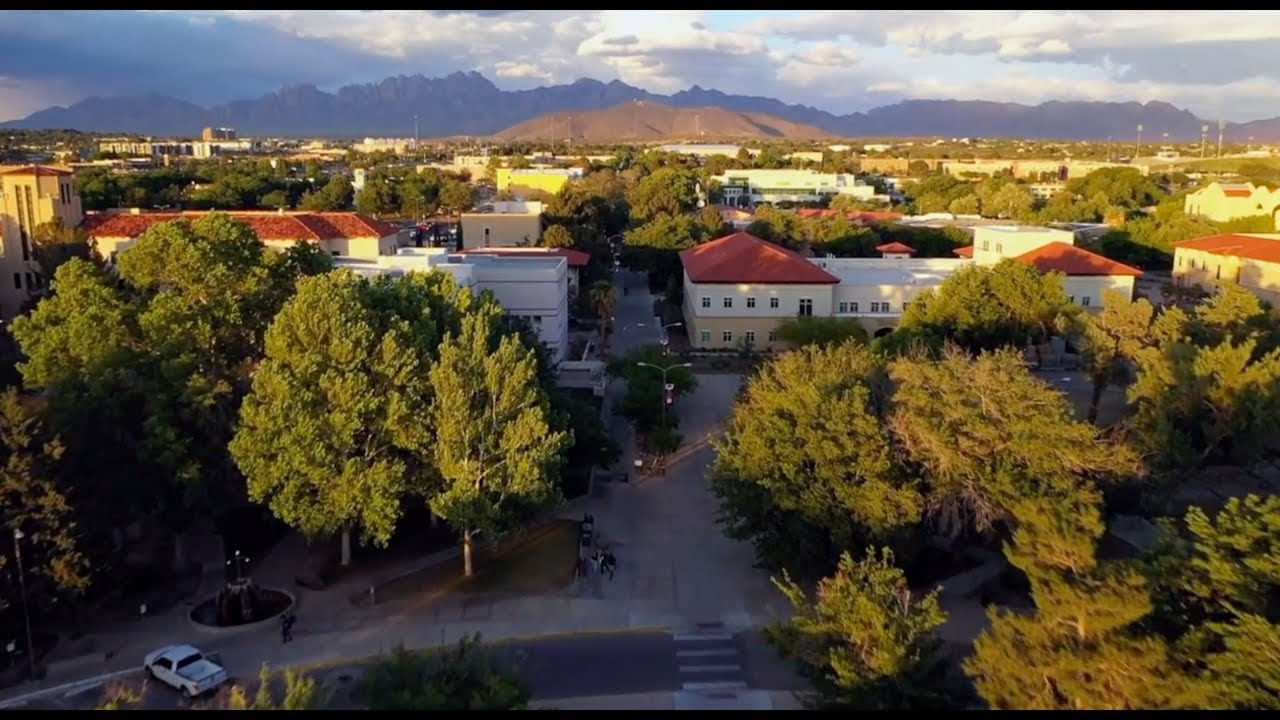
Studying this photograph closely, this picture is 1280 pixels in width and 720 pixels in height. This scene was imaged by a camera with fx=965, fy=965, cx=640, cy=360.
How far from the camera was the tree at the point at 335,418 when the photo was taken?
16719 mm

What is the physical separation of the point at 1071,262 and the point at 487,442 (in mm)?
28465

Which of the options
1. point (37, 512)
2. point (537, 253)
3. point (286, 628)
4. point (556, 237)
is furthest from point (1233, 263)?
point (37, 512)

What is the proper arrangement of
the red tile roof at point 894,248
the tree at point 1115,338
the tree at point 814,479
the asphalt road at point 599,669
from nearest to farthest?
the asphalt road at point 599,669, the tree at point 814,479, the tree at point 1115,338, the red tile roof at point 894,248

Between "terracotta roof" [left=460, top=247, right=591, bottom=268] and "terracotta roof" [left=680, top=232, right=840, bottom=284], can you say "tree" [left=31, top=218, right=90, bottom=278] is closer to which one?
"terracotta roof" [left=460, top=247, right=591, bottom=268]

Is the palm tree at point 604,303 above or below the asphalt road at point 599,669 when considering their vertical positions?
above

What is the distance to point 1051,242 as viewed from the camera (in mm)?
40000

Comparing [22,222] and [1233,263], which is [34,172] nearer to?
[22,222]

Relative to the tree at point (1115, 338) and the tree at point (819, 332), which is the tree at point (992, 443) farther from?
the tree at point (819, 332)

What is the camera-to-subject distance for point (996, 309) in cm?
3075

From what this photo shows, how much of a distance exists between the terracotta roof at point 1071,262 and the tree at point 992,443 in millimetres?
21592

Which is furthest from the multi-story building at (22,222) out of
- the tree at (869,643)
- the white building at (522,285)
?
the tree at (869,643)

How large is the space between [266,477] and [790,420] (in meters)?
9.36

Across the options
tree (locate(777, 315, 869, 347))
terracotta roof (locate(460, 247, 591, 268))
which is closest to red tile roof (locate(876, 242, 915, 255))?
terracotta roof (locate(460, 247, 591, 268))

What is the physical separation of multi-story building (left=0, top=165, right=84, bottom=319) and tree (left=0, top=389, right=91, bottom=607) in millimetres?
23560
